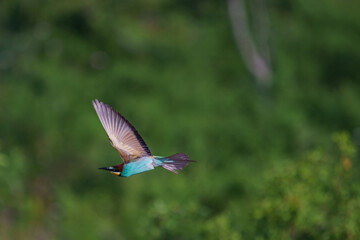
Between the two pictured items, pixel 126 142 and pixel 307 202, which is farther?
pixel 307 202

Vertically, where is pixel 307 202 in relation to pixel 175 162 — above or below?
below

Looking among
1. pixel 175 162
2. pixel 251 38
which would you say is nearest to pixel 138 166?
pixel 175 162

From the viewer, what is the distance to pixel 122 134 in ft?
12.3

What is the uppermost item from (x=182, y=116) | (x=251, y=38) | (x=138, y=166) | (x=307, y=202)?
(x=138, y=166)

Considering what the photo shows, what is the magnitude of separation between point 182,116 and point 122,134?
44.8 ft

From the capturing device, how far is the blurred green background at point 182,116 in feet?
23.5

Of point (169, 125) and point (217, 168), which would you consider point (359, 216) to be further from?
point (169, 125)

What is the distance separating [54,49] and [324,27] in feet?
29.7

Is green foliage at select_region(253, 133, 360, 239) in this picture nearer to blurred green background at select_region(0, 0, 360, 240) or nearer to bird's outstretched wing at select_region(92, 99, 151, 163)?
blurred green background at select_region(0, 0, 360, 240)

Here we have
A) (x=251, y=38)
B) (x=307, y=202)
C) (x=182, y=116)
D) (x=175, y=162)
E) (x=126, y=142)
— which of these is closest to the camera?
(x=175, y=162)

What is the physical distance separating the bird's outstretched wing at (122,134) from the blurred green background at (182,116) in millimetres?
2955

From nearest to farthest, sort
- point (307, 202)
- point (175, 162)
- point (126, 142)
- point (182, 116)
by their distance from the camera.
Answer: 1. point (175, 162)
2. point (126, 142)
3. point (307, 202)
4. point (182, 116)

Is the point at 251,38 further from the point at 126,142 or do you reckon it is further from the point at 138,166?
the point at 138,166

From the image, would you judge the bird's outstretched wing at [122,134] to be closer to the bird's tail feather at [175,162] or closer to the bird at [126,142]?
the bird at [126,142]
